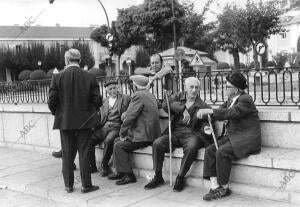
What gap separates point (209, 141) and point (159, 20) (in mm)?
33292

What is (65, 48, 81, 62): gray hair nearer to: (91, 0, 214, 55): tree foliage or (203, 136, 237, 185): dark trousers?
(203, 136, 237, 185): dark trousers

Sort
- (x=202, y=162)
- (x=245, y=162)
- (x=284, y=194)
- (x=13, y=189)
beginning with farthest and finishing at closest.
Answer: (x=13, y=189) → (x=202, y=162) → (x=245, y=162) → (x=284, y=194)

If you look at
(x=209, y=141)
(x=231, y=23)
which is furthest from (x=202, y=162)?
(x=231, y=23)

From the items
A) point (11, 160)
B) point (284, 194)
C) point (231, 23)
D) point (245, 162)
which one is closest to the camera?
point (284, 194)

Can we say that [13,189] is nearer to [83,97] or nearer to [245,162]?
[83,97]

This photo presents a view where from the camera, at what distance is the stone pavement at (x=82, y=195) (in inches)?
233

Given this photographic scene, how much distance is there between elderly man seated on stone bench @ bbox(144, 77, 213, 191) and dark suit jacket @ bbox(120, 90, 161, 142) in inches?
10.6

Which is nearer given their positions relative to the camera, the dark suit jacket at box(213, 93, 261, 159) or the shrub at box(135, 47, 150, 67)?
the dark suit jacket at box(213, 93, 261, 159)

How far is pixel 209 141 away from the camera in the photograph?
6566 millimetres

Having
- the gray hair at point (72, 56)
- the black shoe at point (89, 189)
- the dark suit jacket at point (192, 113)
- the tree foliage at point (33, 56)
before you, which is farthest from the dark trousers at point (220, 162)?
the tree foliage at point (33, 56)

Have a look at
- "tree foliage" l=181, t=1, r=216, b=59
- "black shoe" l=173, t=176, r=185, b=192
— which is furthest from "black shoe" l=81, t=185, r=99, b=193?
"tree foliage" l=181, t=1, r=216, b=59

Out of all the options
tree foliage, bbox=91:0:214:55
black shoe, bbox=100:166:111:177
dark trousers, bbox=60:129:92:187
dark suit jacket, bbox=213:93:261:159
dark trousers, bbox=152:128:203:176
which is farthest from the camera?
tree foliage, bbox=91:0:214:55

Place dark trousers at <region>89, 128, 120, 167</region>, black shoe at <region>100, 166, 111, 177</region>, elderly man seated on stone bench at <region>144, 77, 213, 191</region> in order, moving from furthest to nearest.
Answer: black shoe at <region>100, 166, 111, 177</region>
dark trousers at <region>89, 128, 120, 167</region>
elderly man seated on stone bench at <region>144, 77, 213, 191</region>

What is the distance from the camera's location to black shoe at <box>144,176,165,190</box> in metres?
6.67
